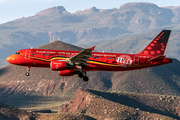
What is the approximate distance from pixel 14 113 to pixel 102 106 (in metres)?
32.5

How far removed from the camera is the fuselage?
64125 millimetres

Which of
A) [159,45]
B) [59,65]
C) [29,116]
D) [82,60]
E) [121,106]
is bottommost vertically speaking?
[29,116]

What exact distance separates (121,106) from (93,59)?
4833 centimetres

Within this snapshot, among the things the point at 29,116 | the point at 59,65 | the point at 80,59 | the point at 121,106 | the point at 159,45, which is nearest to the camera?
the point at 59,65

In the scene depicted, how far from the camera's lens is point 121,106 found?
108 m

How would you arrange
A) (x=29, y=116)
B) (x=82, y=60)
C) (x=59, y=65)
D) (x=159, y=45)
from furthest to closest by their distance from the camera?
(x=29, y=116) → (x=159, y=45) → (x=82, y=60) → (x=59, y=65)

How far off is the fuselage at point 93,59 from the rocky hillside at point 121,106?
3815cm

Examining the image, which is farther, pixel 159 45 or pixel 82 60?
pixel 159 45

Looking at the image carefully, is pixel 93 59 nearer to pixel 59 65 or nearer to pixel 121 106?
pixel 59 65

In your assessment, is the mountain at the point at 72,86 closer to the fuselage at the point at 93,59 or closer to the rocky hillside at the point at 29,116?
the rocky hillside at the point at 29,116

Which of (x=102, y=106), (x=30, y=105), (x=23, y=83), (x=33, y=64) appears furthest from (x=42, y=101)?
(x=33, y=64)

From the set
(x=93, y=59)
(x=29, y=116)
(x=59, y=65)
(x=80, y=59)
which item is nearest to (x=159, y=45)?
(x=93, y=59)

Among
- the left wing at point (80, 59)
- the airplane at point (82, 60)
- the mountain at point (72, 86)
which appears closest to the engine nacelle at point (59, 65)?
the airplane at point (82, 60)

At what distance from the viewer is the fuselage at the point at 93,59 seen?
210ft
